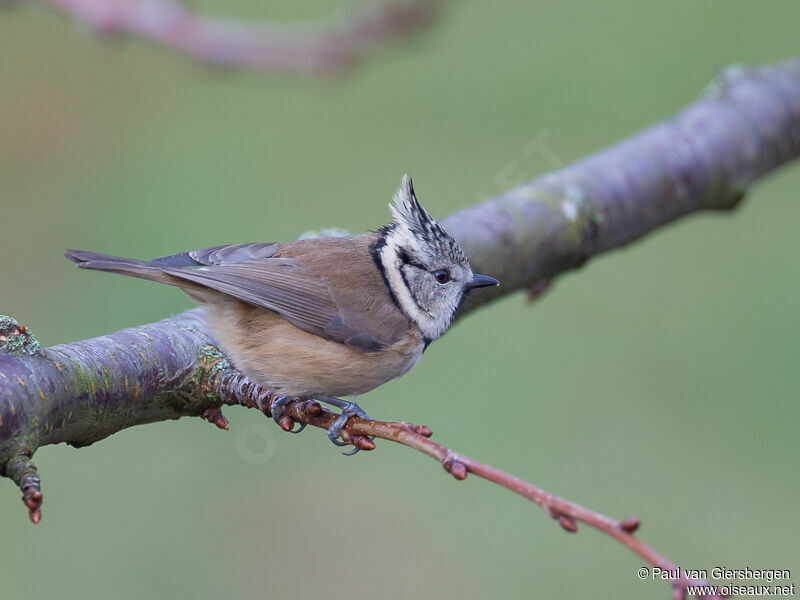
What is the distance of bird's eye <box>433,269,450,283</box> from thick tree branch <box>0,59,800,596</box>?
141 millimetres

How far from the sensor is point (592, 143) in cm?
663

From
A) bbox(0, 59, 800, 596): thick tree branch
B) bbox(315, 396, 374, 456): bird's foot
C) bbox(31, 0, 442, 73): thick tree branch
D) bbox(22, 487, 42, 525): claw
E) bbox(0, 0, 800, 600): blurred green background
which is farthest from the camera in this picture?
bbox(0, 0, 800, 600): blurred green background

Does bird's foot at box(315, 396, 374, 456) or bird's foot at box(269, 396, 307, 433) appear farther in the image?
bird's foot at box(269, 396, 307, 433)

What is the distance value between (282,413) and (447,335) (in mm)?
2847

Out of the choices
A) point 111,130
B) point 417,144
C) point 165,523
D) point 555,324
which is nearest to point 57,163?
point 111,130

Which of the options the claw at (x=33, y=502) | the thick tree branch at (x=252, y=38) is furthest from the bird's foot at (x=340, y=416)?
the thick tree branch at (x=252, y=38)

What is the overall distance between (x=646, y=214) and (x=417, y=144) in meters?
3.02

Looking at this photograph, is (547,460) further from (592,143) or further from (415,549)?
(592,143)

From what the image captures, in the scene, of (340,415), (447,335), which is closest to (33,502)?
(340,415)

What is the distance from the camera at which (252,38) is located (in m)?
2.96

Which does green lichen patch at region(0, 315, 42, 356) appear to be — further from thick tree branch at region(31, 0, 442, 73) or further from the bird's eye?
the bird's eye

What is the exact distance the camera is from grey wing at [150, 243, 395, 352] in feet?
9.99

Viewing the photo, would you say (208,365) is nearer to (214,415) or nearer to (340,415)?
(214,415)

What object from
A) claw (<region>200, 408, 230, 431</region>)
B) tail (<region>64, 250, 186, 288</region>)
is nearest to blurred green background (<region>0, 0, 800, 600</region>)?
tail (<region>64, 250, 186, 288</region>)
